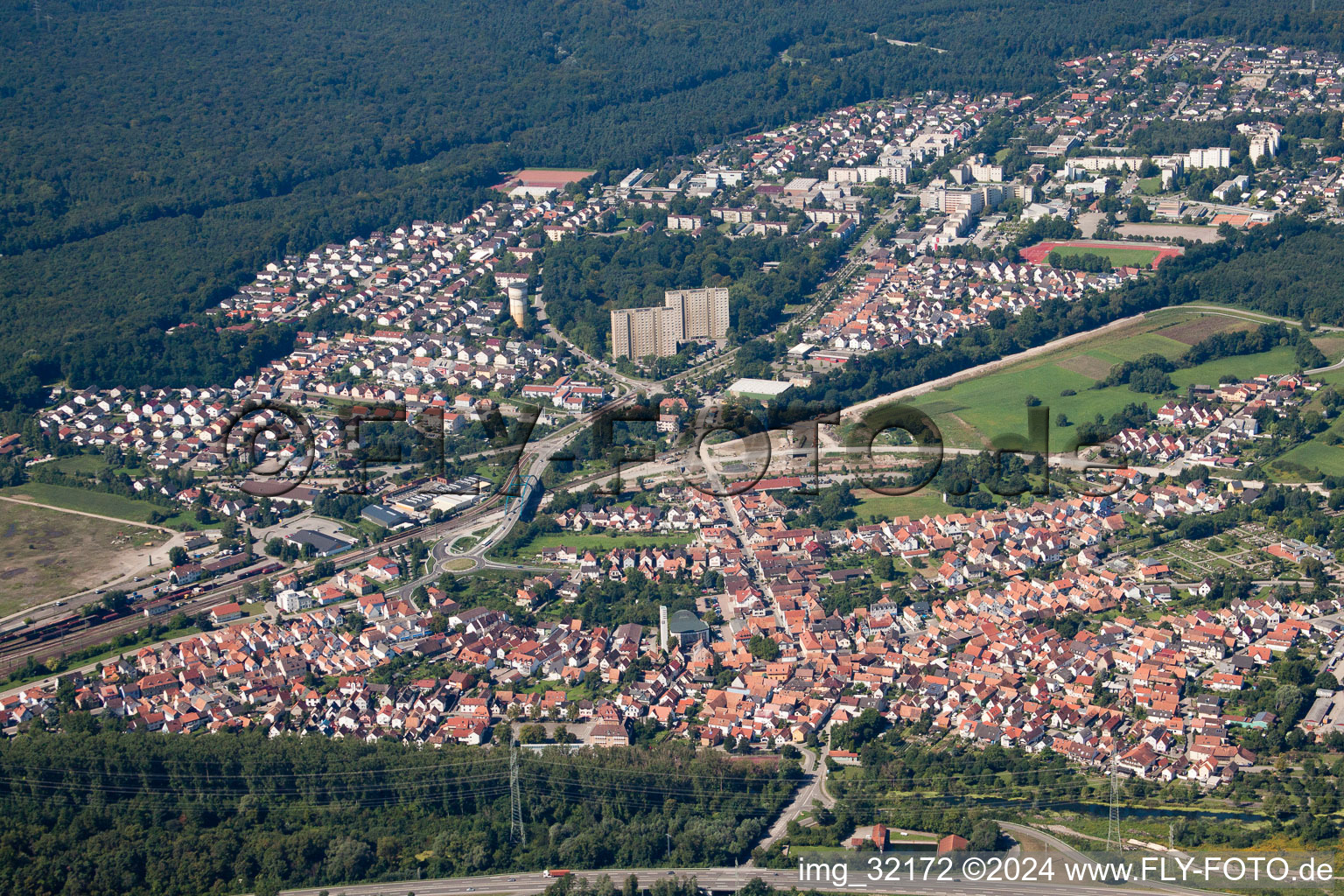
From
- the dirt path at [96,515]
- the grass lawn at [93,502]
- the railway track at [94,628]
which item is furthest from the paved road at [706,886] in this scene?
the grass lawn at [93,502]

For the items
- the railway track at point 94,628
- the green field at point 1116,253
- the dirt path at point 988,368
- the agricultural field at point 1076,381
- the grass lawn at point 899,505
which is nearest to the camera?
the railway track at point 94,628

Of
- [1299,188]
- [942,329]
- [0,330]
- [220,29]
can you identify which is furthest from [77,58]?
[1299,188]

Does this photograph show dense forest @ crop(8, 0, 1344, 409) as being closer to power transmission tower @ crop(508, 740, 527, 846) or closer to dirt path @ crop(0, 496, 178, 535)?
dirt path @ crop(0, 496, 178, 535)

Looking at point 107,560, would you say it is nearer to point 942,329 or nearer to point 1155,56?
point 942,329

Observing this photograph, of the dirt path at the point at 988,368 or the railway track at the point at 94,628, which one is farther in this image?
the dirt path at the point at 988,368

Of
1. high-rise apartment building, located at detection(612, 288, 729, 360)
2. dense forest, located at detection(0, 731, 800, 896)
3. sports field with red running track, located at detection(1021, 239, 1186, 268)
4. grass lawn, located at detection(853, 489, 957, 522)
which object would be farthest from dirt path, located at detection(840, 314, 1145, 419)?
dense forest, located at detection(0, 731, 800, 896)

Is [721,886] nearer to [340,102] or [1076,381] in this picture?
[1076,381]

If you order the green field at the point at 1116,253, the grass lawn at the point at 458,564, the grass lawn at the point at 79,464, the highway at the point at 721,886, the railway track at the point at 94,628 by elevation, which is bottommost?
the highway at the point at 721,886

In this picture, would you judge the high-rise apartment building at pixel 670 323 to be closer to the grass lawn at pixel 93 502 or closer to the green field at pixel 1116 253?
the green field at pixel 1116 253

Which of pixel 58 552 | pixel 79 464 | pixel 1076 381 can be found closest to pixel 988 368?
pixel 1076 381
